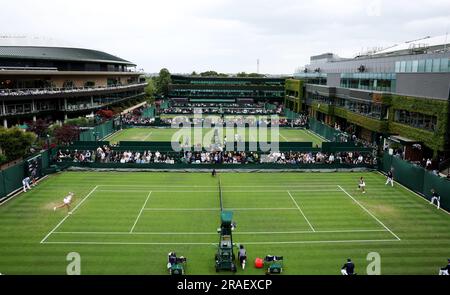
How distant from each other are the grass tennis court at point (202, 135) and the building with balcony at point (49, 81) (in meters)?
14.9

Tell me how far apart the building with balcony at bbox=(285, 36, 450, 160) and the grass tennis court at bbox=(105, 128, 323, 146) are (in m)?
7.28

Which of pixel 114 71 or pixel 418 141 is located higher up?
pixel 114 71

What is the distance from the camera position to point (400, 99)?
49.3 m

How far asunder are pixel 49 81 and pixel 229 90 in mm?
72050

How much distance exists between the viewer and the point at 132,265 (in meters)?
20.5

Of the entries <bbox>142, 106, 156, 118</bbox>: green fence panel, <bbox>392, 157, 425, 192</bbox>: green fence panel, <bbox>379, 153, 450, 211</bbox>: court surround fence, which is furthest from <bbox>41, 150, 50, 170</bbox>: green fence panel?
<bbox>142, 106, 156, 118</bbox>: green fence panel

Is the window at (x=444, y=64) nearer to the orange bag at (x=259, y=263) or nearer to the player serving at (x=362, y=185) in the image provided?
the player serving at (x=362, y=185)

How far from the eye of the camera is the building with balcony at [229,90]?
136 m

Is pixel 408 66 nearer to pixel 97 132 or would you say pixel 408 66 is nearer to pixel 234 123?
pixel 234 123

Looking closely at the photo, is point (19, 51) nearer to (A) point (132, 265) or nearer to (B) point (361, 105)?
(B) point (361, 105)

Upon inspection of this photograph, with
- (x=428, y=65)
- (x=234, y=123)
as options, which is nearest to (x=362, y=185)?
(x=428, y=65)
